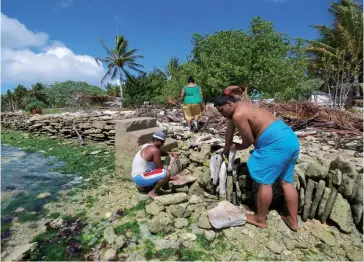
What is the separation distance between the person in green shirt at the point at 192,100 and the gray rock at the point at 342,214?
4.16 m

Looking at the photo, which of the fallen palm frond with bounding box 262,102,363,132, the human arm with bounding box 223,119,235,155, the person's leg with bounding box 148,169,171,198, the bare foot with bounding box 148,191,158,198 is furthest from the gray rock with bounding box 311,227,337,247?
the fallen palm frond with bounding box 262,102,363,132

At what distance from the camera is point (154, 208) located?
3.23 m

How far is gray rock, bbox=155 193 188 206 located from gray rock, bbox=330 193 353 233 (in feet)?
6.41

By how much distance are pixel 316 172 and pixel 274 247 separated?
3.79 ft

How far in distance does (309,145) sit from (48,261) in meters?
4.94

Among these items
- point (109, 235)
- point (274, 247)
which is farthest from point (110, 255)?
point (274, 247)

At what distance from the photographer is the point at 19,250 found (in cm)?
254

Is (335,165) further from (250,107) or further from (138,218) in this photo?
(138,218)

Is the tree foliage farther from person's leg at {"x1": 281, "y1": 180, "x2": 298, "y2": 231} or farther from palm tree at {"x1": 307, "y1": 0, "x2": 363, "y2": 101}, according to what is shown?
person's leg at {"x1": 281, "y1": 180, "x2": 298, "y2": 231}

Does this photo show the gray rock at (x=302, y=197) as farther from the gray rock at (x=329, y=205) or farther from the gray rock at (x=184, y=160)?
the gray rock at (x=184, y=160)

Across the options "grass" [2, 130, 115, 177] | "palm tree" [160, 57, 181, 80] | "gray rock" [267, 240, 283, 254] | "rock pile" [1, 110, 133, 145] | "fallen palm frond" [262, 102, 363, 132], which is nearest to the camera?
"gray rock" [267, 240, 283, 254]

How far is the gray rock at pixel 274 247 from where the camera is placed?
249cm

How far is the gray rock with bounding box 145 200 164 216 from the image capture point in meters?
3.18

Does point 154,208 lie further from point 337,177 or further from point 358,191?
point 358,191
